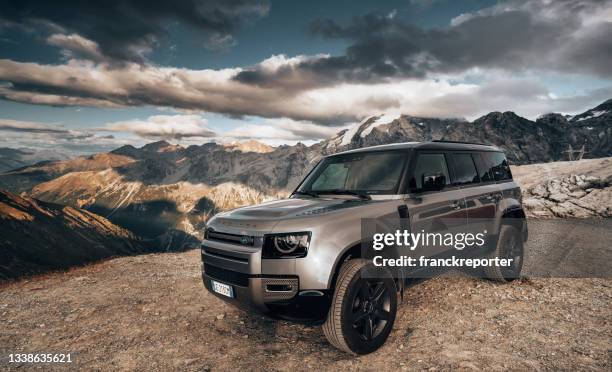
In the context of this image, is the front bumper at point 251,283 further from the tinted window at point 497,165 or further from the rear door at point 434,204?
the tinted window at point 497,165

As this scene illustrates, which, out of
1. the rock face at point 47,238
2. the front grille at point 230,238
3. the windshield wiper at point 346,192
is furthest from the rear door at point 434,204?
the rock face at point 47,238

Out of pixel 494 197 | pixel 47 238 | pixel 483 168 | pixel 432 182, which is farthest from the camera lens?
pixel 47 238

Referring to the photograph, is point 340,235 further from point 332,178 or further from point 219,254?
point 332,178

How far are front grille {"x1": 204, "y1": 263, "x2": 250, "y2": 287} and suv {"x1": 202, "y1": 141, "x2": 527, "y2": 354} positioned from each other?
0.04 ft

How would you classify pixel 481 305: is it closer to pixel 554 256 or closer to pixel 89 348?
pixel 554 256

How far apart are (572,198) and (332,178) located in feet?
51.9

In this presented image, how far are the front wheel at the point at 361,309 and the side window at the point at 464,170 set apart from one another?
2316 millimetres

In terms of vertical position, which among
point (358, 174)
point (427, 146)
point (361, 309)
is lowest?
point (361, 309)

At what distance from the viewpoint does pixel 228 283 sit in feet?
13.9

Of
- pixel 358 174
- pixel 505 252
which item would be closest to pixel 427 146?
pixel 358 174

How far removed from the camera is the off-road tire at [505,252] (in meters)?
6.47

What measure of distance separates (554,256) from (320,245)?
797cm

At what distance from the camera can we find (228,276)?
4.25 m

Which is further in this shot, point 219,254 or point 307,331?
point 307,331
